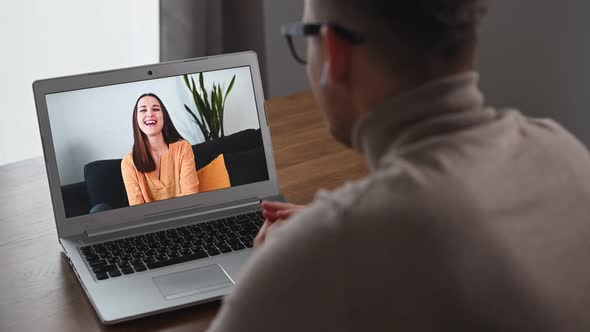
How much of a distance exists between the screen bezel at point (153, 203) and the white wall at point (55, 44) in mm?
1223

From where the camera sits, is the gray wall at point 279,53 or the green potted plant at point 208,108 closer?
the green potted plant at point 208,108

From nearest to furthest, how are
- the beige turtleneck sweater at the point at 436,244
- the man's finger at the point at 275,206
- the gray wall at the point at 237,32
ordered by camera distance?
the beige turtleneck sweater at the point at 436,244, the man's finger at the point at 275,206, the gray wall at the point at 237,32

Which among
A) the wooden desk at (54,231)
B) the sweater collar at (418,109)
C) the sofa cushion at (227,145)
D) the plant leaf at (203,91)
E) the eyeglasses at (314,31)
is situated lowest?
the wooden desk at (54,231)

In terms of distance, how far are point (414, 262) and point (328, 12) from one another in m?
0.27

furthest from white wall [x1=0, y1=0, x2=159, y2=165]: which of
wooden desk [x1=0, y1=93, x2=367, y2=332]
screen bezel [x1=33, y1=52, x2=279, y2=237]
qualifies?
screen bezel [x1=33, y1=52, x2=279, y2=237]

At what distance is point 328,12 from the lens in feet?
2.71

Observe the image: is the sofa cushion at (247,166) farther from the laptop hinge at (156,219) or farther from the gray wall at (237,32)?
the gray wall at (237,32)

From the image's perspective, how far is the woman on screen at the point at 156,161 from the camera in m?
1.44

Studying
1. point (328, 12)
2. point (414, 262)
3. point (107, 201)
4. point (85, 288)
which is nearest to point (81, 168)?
point (107, 201)

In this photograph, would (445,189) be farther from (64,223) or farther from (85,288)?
(64,223)

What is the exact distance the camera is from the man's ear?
0.81 meters

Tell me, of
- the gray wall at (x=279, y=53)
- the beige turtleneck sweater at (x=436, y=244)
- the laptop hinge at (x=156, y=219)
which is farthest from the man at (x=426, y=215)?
the gray wall at (x=279, y=53)

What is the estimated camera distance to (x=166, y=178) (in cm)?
146

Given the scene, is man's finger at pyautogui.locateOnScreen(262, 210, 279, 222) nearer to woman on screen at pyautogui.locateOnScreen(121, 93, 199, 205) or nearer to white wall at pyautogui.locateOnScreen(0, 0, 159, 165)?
woman on screen at pyautogui.locateOnScreen(121, 93, 199, 205)
